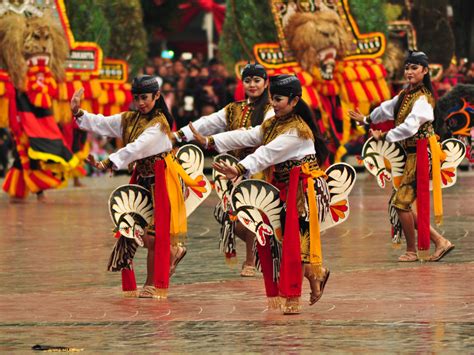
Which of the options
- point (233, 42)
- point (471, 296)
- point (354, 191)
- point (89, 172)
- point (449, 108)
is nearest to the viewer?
point (471, 296)

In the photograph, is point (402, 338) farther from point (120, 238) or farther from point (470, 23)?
point (470, 23)

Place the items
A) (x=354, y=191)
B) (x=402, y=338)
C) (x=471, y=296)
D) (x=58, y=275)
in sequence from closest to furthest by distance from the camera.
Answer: (x=402, y=338) → (x=471, y=296) → (x=58, y=275) → (x=354, y=191)

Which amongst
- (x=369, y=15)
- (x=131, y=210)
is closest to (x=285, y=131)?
(x=131, y=210)

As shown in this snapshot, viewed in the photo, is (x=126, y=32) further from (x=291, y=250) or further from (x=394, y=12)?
(x=291, y=250)

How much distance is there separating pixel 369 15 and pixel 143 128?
14.1 metres

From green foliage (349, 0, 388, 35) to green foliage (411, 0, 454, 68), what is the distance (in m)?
4.46

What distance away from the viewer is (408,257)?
13.7 meters

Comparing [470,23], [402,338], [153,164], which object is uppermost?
[470,23]

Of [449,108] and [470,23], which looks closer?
[449,108]

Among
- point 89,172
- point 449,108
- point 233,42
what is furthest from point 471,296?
point 89,172

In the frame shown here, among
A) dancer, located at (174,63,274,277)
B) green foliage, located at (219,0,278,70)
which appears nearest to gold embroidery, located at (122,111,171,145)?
dancer, located at (174,63,274,277)

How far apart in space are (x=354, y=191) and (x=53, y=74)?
456cm

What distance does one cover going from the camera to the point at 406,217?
13859 mm

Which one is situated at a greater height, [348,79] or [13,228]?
[348,79]
